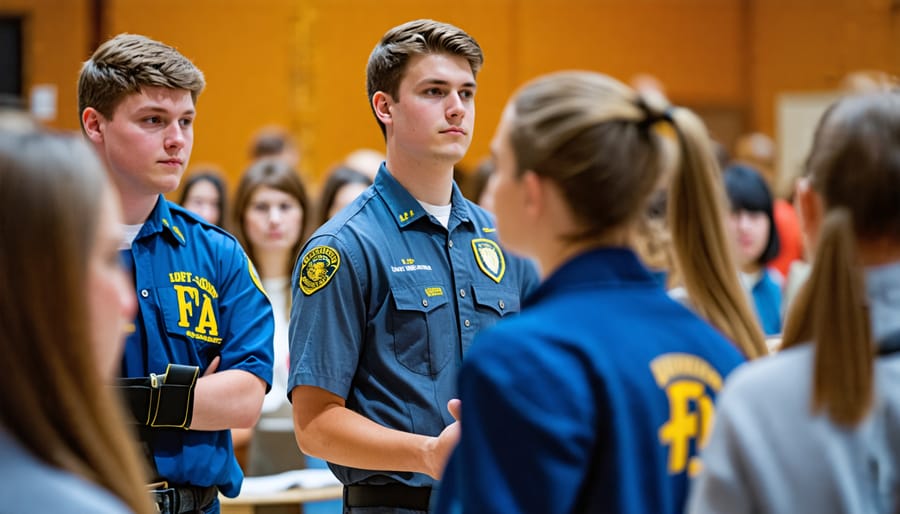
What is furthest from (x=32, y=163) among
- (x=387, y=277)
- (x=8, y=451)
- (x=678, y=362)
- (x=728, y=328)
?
(x=387, y=277)

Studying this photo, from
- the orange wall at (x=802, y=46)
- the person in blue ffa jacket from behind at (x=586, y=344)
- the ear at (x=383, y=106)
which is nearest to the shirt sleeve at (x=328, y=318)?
the ear at (x=383, y=106)

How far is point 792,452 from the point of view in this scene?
1.44 meters

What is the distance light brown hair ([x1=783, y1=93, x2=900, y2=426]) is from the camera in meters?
1.44

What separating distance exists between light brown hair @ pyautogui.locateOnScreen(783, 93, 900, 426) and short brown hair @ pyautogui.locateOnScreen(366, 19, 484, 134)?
1390mm

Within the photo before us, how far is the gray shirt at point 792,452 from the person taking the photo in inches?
56.5

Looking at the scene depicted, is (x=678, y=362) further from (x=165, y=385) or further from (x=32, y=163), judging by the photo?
(x=165, y=385)

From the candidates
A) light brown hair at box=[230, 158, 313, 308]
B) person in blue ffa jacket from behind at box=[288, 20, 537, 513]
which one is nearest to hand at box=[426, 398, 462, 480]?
person in blue ffa jacket from behind at box=[288, 20, 537, 513]

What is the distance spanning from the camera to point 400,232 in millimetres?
2848

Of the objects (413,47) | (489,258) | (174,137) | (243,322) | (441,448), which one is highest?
(413,47)

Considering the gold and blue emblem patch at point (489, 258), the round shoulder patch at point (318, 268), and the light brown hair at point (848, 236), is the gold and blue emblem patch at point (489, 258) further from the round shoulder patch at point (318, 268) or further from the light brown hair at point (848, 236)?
the light brown hair at point (848, 236)

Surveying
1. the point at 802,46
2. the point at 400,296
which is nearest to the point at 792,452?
the point at 400,296

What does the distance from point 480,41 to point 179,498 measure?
30.6 ft

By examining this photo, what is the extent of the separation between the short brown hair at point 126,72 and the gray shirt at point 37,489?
1594mm

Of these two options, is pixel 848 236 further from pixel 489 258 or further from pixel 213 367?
pixel 213 367
